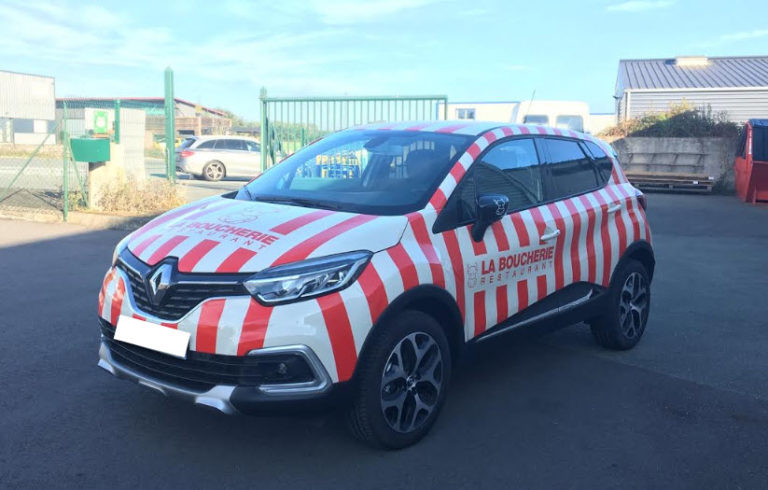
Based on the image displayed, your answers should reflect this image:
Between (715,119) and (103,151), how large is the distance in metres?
17.1

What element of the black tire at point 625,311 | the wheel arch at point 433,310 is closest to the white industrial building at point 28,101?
the black tire at point 625,311

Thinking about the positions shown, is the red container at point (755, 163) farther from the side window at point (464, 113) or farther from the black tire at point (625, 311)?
the black tire at point (625, 311)

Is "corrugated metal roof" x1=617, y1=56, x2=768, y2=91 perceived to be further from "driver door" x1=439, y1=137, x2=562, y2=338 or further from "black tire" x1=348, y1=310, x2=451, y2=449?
"black tire" x1=348, y1=310, x2=451, y2=449

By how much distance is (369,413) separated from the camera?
347cm

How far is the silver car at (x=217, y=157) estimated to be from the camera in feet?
74.6

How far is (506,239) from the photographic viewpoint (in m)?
4.29

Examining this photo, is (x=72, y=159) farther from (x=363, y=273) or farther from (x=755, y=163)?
(x=755, y=163)

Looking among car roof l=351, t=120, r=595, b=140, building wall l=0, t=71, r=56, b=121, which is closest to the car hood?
car roof l=351, t=120, r=595, b=140

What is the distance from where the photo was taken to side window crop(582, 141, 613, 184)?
18.2 ft

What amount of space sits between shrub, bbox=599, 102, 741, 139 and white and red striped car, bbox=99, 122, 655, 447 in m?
17.4

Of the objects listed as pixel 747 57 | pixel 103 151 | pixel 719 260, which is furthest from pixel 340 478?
pixel 747 57

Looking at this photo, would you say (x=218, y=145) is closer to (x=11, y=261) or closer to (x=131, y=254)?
(x=11, y=261)

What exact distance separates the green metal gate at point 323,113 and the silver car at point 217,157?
841 cm

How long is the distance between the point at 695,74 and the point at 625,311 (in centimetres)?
2938
